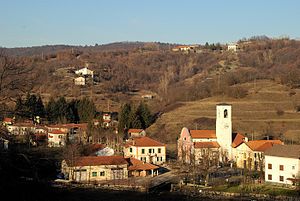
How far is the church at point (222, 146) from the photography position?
33844 mm

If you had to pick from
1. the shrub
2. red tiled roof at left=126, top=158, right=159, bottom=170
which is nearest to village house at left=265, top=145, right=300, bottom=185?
red tiled roof at left=126, top=158, right=159, bottom=170

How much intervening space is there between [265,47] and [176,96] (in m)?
55.3

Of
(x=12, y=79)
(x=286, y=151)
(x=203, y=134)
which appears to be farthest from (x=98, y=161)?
(x=12, y=79)

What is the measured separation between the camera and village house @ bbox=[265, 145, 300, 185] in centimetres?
2719

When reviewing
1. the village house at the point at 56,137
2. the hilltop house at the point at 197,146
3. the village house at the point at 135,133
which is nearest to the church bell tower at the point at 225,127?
the hilltop house at the point at 197,146

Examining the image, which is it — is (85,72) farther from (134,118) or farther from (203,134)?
(203,134)

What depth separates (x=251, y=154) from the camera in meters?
33.8

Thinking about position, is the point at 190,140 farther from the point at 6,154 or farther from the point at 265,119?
the point at 6,154

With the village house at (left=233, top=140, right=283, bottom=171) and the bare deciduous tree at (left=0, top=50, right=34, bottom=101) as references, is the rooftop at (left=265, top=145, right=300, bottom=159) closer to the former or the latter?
the village house at (left=233, top=140, right=283, bottom=171)

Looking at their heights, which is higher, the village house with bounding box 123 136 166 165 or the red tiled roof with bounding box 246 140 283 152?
the red tiled roof with bounding box 246 140 283 152

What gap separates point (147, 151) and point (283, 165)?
12.6m

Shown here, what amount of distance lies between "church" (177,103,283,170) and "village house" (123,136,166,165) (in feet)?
5.06

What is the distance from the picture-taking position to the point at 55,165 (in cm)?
3238

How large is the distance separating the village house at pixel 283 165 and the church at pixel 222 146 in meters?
4.36
